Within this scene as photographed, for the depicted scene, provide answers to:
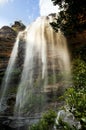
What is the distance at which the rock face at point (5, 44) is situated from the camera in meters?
28.1

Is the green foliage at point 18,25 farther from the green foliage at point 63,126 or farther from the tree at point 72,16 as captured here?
the green foliage at point 63,126

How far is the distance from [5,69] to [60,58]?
6197 mm

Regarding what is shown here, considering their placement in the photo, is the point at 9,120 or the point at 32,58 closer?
the point at 9,120

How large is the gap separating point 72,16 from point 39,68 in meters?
6.84

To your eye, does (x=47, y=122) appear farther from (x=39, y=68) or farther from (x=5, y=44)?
(x=5, y=44)

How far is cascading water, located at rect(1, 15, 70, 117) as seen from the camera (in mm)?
19703

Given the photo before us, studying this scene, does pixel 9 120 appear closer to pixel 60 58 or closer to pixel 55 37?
pixel 60 58

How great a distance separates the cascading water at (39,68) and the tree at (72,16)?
384cm

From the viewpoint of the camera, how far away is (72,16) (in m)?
19.7

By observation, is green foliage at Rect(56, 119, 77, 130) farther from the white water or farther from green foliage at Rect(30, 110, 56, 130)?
the white water

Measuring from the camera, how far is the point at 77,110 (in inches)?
375

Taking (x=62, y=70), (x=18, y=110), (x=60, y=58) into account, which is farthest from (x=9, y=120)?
(x=60, y=58)

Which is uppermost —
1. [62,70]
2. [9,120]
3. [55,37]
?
[55,37]

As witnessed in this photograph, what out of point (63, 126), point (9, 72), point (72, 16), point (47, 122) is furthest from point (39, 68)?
point (63, 126)
